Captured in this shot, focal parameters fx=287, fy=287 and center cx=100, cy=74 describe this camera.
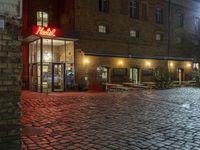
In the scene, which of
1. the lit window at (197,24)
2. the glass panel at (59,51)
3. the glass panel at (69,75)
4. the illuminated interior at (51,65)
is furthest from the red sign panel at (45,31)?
the lit window at (197,24)

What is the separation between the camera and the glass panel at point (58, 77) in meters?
24.2

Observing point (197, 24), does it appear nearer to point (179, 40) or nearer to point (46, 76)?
point (179, 40)

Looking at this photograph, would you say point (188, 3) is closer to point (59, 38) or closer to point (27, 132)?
point (59, 38)

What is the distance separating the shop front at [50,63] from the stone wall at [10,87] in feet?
54.8

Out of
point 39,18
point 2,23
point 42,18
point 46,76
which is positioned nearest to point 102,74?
point 46,76

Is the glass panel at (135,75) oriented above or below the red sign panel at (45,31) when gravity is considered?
below

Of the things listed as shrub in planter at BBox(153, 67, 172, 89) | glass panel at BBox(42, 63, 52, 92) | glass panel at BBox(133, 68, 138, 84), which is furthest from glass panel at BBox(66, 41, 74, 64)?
shrub in planter at BBox(153, 67, 172, 89)

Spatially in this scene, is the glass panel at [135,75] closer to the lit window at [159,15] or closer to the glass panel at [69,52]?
the lit window at [159,15]

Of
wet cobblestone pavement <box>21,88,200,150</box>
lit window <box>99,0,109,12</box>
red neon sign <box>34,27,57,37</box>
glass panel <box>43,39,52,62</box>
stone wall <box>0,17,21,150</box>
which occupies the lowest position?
wet cobblestone pavement <box>21,88,200,150</box>

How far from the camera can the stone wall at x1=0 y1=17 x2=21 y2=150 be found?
5602mm

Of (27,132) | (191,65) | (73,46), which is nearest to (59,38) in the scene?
(73,46)

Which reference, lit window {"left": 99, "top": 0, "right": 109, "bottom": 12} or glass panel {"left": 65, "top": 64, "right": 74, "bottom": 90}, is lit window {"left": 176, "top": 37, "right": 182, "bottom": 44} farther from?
glass panel {"left": 65, "top": 64, "right": 74, "bottom": 90}

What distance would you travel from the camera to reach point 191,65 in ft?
120

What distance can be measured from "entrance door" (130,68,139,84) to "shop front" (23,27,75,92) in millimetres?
7427
